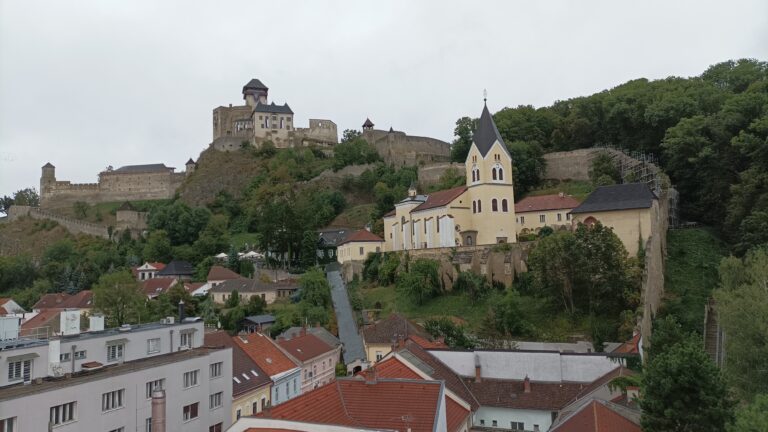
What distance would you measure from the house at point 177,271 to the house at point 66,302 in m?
9.89

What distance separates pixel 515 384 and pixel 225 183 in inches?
3167

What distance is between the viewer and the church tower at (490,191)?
51.2 meters

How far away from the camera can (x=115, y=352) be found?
22.0 m

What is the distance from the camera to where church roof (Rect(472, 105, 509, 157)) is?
5144 cm

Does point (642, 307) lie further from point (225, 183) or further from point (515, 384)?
point (225, 183)

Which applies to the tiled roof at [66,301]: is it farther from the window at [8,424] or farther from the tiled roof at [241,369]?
the window at [8,424]

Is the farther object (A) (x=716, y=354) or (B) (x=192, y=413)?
(A) (x=716, y=354)

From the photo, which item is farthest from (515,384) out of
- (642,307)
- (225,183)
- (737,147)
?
(225,183)

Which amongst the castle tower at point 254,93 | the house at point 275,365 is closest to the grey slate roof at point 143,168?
the castle tower at point 254,93

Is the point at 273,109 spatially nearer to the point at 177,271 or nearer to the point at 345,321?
the point at 177,271

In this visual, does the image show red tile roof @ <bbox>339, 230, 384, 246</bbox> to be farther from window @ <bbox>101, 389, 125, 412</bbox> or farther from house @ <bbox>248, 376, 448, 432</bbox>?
house @ <bbox>248, 376, 448, 432</bbox>

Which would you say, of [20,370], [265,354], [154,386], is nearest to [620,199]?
[265,354]

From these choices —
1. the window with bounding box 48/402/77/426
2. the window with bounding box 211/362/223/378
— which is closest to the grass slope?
the window with bounding box 211/362/223/378

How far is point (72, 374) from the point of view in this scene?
19.6 m
